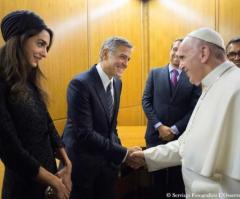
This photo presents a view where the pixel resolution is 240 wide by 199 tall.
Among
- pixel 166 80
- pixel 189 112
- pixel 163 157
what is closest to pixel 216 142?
pixel 163 157

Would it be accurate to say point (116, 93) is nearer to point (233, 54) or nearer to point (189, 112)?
point (189, 112)

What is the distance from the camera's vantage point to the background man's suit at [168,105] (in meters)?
3.33

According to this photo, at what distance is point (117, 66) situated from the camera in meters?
2.54

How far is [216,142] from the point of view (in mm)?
1839

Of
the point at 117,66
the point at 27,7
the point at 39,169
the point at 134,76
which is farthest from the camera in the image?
the point at 134,76

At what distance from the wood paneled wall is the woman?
4.37ft

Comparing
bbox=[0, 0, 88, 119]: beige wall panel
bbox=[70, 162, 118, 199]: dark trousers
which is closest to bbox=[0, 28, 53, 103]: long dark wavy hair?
bbox=[70, 162, 118, 199]: dark trousers

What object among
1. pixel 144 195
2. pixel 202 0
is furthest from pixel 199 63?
pixel 202 0

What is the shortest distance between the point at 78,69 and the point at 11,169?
108 inches

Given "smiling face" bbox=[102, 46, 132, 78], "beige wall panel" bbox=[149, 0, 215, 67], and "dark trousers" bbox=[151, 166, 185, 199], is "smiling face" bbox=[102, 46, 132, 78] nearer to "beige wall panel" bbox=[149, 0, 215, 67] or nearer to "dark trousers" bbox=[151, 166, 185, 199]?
"dark trousers" bbox=[151, 166, 185, 199]

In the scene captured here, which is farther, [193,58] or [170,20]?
[170,20]

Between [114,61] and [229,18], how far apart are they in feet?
10.4

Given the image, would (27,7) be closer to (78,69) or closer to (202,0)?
(78,69)

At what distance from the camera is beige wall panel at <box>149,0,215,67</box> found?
17.2 feet
